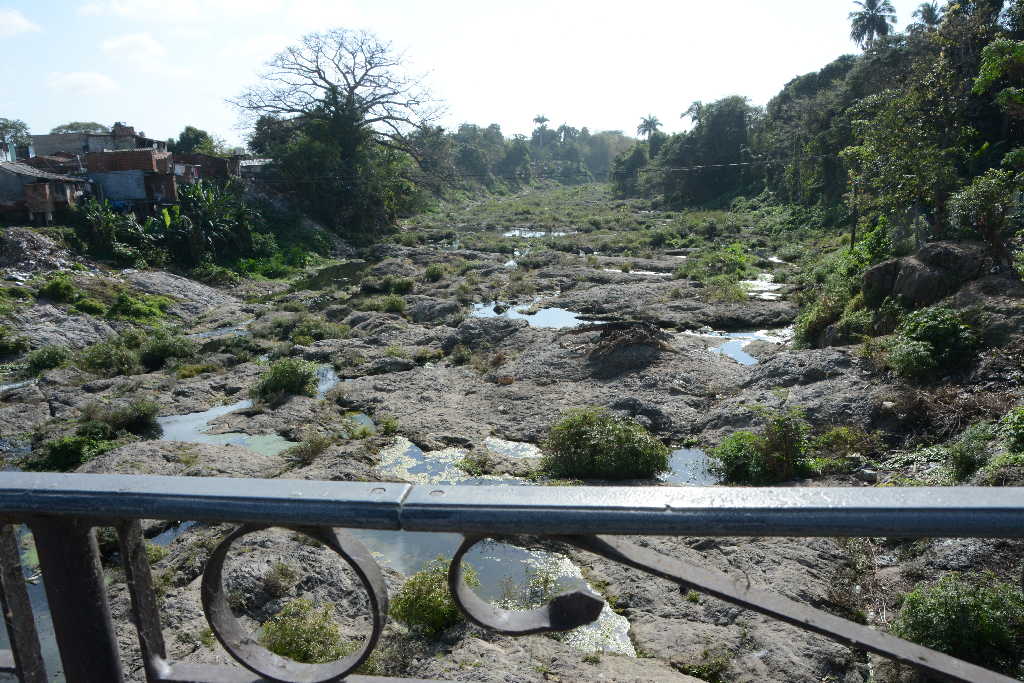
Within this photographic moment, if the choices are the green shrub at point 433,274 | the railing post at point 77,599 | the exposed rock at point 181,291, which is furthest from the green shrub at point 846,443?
the exposed rock at point 181,291

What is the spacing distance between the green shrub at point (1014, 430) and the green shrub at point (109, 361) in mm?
14001

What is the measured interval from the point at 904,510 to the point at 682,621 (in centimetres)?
477

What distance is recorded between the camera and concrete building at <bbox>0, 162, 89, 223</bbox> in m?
21.3

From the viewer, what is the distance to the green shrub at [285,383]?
1157cm

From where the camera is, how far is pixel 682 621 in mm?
5344

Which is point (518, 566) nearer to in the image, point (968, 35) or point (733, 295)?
point (733, 295)

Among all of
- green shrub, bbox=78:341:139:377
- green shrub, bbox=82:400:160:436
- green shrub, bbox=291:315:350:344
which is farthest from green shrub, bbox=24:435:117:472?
green shrub, bbox=291:315:350:344

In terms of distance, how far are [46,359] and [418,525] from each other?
1528 centimetres

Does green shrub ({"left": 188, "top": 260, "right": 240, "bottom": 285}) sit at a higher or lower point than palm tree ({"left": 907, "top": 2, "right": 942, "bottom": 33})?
lower

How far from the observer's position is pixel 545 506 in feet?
3.64

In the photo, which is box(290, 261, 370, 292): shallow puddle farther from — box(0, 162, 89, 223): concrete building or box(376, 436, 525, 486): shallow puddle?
box(376, 436, 525, 486): shallow puddle

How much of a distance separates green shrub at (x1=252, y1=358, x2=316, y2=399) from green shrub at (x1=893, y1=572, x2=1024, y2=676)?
9.48 metres

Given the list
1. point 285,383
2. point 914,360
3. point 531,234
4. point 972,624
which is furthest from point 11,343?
point 531,234

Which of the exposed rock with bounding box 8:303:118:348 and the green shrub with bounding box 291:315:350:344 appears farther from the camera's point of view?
the green shrub with bounding box 291:315:350:344
